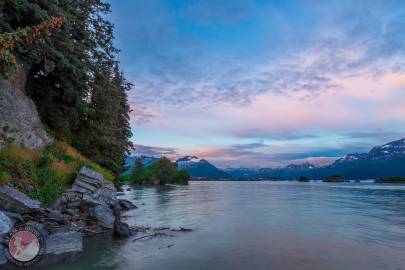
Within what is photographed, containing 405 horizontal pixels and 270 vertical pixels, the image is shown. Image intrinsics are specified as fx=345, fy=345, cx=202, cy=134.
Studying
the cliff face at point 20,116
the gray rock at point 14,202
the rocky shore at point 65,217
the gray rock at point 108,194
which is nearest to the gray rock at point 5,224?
the rocky shore at point 65,217

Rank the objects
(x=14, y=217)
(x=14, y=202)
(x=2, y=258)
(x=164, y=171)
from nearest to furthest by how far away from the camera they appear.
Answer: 1. (x=2, y=258)
2. (x=14, y=217)
3. (x=14, y=202)
4. (x=164, y=171)

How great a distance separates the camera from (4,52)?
9414mm

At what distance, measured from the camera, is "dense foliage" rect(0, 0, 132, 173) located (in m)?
22.4

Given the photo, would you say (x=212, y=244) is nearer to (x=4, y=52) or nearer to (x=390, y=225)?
(x=4, y=52)

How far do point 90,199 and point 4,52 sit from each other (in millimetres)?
14113

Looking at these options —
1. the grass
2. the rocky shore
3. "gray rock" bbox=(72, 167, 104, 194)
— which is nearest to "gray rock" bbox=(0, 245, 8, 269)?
the rocky shore

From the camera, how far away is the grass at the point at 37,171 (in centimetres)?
1862

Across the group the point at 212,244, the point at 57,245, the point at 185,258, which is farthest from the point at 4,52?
the point at 212,244

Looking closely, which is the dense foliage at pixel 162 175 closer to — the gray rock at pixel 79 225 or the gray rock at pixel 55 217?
the gray rock at pixel 79 225

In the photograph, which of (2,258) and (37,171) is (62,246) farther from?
(37,171)

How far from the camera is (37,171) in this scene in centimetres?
2077

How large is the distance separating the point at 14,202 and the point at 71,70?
13627 millimetres

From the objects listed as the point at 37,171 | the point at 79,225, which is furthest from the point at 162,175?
the point at 79,225
